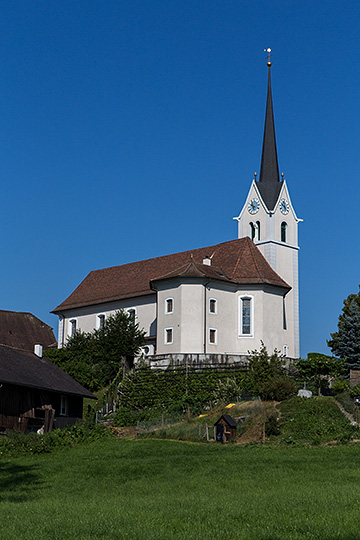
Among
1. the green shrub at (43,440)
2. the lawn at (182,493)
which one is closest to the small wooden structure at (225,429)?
the lawn at (182,493)

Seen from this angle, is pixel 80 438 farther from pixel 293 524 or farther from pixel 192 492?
pixel 293 524

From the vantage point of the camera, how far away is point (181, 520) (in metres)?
14.5

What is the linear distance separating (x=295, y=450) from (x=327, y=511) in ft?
38.8

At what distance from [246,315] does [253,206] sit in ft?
45.2

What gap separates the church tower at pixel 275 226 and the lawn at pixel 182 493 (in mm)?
32036

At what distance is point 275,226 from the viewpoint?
202 feet

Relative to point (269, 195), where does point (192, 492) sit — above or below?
below

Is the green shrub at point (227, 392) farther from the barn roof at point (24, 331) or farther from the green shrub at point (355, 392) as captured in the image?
the barn roof at point (24, 331)

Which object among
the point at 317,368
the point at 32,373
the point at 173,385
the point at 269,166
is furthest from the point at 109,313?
the point at 32,373

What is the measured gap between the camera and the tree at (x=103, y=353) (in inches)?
1956

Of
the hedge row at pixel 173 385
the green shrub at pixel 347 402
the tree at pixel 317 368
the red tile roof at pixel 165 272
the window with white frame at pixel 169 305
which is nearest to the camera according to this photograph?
the green shrub at pixel 347 402

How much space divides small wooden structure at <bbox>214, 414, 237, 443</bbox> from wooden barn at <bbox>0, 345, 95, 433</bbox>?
880cm

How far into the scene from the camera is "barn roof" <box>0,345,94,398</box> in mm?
33969

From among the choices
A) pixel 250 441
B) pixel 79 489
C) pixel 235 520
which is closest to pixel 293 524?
pixel 235 520
